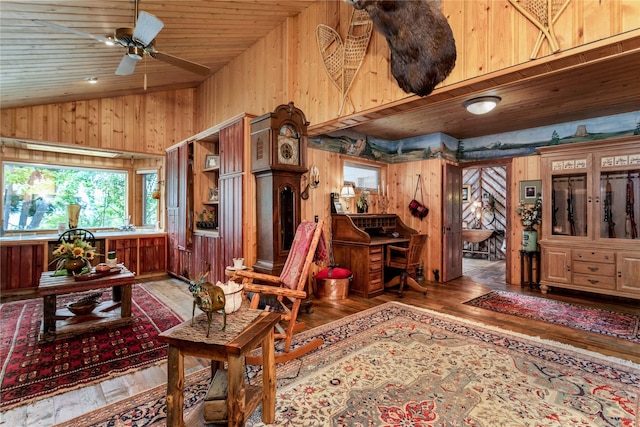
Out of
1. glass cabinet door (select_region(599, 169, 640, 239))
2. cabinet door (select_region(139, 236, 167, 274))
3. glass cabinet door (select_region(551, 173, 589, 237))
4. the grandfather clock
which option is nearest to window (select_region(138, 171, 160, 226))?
cabinet door (select_region(139, 236, 167, 274))

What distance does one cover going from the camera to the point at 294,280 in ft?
8.95

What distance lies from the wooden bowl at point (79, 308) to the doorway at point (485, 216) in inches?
295

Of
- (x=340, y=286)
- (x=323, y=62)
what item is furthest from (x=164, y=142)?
(x=340, y=286)

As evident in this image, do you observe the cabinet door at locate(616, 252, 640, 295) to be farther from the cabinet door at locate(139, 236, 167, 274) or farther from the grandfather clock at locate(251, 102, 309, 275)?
the cabinet door at locate(139, 236, 167, 274)

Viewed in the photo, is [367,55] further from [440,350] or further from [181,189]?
[181,189]

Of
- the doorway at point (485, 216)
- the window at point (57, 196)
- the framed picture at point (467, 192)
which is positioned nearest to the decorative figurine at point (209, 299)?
the window at point (57, 196)

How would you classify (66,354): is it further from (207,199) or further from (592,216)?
(592,216)

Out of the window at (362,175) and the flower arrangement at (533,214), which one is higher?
the window at (362,175)

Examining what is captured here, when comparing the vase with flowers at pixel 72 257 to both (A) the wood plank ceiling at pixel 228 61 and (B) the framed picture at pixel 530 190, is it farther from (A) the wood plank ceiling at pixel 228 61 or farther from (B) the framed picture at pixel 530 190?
(B) the framed picture at pixel 530 190

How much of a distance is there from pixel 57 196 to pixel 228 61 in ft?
12.9

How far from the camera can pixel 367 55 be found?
3.15 m

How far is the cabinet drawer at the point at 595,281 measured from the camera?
13.7ft

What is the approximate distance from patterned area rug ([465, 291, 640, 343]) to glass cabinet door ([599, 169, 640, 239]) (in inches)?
47.3

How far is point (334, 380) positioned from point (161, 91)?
6.06m
